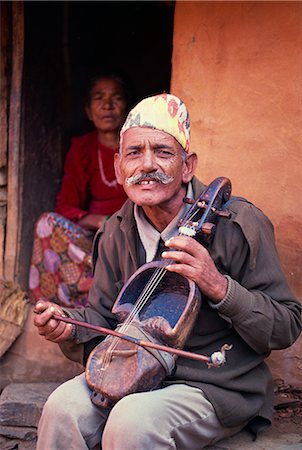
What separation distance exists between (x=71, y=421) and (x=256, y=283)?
78cm

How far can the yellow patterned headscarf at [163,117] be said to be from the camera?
125 inches

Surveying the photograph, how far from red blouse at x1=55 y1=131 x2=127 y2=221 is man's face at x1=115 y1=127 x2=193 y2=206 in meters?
1.85

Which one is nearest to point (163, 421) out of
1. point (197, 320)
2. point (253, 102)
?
point (197, 320)

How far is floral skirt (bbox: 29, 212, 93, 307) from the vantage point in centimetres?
470

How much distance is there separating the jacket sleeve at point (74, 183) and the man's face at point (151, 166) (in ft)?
5.96

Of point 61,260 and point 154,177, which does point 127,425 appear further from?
point 61,260

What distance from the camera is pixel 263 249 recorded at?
3.13m

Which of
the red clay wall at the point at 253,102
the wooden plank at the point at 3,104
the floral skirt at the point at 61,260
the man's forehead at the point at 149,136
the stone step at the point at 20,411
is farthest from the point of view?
the floral skirt at the point at 61,260

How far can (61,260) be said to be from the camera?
15.5 ft

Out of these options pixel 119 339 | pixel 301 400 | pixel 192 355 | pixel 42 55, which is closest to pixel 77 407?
pixel 119 339

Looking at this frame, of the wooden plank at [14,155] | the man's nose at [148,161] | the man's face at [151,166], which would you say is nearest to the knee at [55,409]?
the man's face at [151,166]

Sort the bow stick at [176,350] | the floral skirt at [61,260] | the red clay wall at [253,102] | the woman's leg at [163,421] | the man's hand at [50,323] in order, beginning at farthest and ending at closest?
1. the floral skirt at [61,260]
2. the red clay wall at [253,102]
3. the man's hand at [50,323]
4. the woman's leg at [163,421]
5. the bow stick at [176,350]

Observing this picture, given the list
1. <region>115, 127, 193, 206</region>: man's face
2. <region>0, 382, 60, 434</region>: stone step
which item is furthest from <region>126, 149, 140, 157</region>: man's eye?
<region>0, 382, 60, 434</region>: stone step

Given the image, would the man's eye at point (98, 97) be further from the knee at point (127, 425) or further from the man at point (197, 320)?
the knee at point (127, 425)
